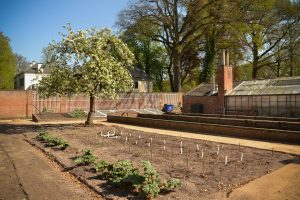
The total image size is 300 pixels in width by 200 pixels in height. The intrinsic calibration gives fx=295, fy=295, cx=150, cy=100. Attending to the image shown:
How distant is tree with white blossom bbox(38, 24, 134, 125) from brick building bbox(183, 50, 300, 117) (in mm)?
13126

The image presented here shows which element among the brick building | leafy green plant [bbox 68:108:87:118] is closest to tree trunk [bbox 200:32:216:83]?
the brick building

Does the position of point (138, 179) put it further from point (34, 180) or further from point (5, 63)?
point (5, 63)

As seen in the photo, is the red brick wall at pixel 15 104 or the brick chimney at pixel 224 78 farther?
the red brick wall at pixel 15 104

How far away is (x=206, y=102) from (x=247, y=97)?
17.6ft

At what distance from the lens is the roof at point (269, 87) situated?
2805 centimetres

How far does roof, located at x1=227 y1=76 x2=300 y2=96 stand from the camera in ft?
92.0

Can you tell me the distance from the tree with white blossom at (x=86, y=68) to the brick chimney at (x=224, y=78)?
40.8ft

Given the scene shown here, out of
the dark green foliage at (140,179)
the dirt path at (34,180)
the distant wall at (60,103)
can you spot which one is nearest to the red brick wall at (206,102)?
the distant wall at (60,103)

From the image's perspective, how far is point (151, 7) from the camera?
42.3 meters

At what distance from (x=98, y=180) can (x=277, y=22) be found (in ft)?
151

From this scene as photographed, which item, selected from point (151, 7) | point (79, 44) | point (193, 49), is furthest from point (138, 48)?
point (79, 44)

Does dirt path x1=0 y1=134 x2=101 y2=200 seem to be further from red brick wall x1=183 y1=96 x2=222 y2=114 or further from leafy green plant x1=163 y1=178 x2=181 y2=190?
red brick wall x1=183 y1=96 x2=222 y2=114

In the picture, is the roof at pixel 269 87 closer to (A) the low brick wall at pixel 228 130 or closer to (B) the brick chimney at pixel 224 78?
(B) the brick chimney at pixel 224 78

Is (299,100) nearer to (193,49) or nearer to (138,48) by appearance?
(193,49)
